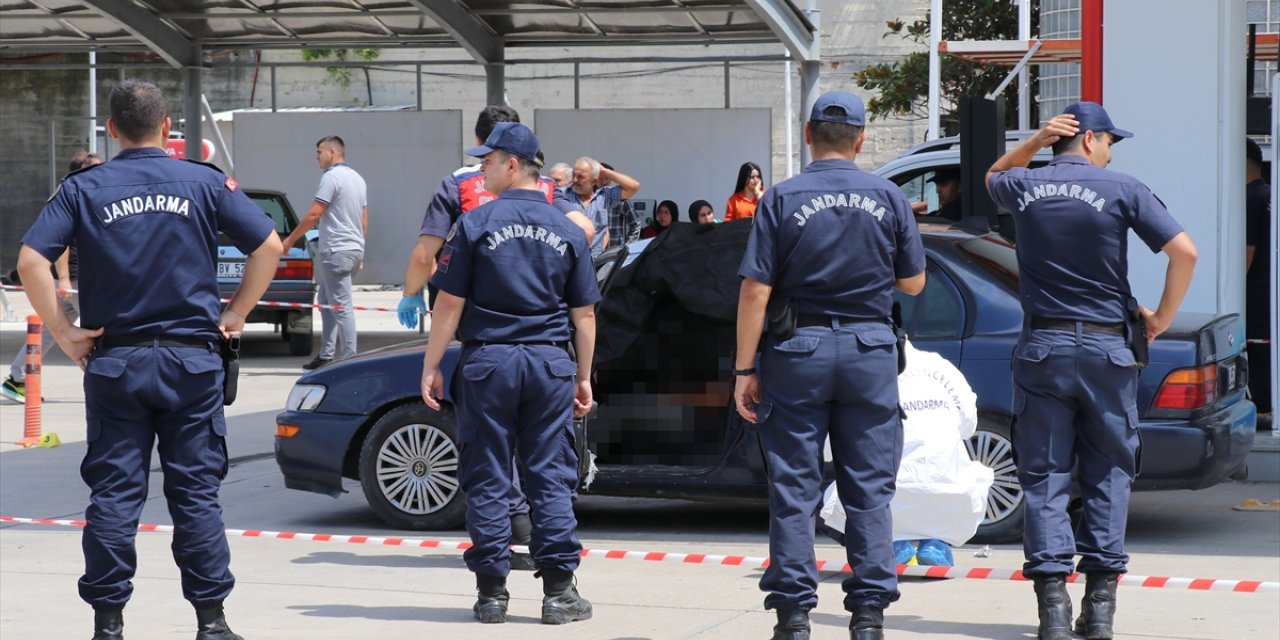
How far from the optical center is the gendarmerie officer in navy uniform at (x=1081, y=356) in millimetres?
5793

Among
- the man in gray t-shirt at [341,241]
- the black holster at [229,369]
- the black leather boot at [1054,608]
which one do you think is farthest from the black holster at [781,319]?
the man in gray t-shirt at [341,241]

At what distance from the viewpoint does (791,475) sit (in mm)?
5473

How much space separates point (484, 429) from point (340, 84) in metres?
31.2

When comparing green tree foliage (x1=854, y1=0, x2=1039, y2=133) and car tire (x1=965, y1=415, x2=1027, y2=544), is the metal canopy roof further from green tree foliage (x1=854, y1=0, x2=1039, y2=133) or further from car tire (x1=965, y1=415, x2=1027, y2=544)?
car tire (x1=965, y1=415, x2=1027, y2=544)

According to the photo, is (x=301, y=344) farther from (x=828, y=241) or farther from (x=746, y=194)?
(x=828, y=241)

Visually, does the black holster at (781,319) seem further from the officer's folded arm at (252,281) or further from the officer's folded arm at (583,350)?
the officer's folded arm at (252,281)

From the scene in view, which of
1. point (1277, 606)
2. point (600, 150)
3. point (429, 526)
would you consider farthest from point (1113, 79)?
point (600, 150)

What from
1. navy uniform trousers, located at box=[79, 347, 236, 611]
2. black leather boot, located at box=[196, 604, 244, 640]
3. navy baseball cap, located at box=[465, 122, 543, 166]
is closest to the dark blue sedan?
navy baseball cap, located at box=[465, 122, 543, 166]

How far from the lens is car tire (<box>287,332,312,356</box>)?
18172 mm

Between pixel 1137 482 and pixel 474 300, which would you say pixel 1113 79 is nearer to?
pixel 1137 482

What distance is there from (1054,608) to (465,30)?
14.2m

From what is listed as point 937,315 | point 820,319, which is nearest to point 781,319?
point 820,319

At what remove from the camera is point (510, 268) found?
6.11 metres

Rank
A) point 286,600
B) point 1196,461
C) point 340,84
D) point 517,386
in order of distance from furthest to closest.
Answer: point 340,84
point 1196,461
point 286,600
point 517,386
